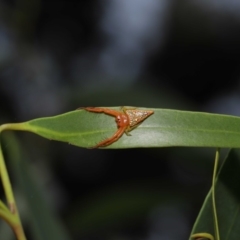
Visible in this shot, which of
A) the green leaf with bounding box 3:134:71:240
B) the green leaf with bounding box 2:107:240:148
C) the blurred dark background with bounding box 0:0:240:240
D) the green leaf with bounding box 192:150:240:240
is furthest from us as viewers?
the blurred dark background with bounding box 0:0:240:240

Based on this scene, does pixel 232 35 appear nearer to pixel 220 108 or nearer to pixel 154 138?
pixel 220 108

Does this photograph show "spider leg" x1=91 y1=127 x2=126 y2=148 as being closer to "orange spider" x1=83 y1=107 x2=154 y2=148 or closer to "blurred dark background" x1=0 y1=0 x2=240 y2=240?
"orange spider" x1=83 y1=107 x2=154 y2=148

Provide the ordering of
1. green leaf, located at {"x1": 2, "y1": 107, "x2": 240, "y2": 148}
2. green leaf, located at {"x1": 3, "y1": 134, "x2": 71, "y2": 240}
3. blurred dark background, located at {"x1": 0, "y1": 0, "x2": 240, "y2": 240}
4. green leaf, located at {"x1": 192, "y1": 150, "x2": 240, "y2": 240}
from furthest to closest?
blurred dark background, located at {"x1": 0, "y1": 0, "x2": 240, "y2": 240} < green leaf, located at {"x1": 3, "y1": 134, "x2": 71, "y2": 240} < green leaf, located at {"x1": 192, "y1": 150, "x2": 240, "y2": 240} < green leaf, located at {"x1": 2, "y1": 107, "x2": 240, "y2": 148}

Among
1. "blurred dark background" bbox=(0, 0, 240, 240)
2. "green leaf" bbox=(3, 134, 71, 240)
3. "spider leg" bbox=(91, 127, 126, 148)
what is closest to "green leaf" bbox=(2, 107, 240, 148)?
"spider leg" bbox=(91, 127, 126, 148)

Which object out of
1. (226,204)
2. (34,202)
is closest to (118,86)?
(34,202)

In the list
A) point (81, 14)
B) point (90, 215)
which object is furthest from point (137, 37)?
point (90, 215)

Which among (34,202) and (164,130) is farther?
(34,202)

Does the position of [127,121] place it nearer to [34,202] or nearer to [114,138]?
[114,138]
